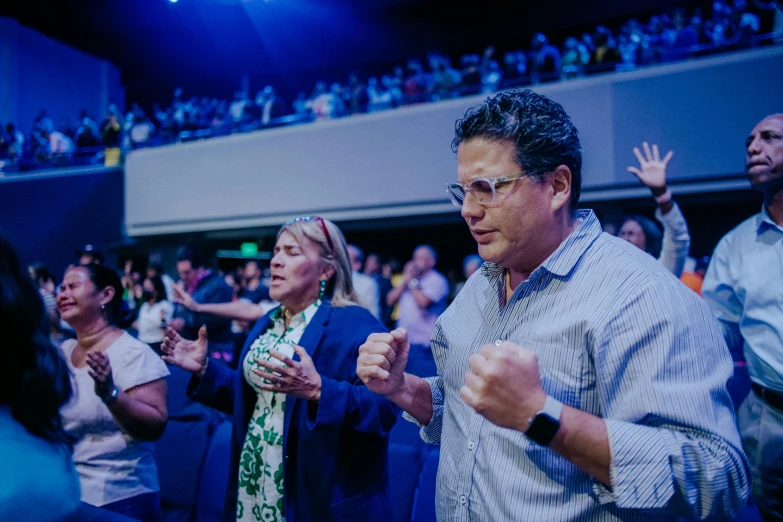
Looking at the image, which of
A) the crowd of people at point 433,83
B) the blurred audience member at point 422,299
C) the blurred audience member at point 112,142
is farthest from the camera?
the blurred audience member at point 112,142

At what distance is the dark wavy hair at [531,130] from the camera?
3.53 feet

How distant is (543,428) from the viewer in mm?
861

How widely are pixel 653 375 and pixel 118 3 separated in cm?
1392

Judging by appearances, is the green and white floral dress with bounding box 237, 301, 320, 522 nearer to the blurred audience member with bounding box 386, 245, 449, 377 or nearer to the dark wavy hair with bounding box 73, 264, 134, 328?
the dark wavy hair with bounding box 73, 264, 134, 328

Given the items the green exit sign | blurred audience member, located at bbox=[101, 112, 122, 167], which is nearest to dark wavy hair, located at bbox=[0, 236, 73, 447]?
the green exit sign

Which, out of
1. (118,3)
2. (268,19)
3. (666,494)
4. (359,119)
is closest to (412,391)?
(666,494)

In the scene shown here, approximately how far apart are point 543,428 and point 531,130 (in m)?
0.57

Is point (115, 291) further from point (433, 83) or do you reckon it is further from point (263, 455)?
point (433, 83)

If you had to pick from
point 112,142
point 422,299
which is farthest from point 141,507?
point 112,142

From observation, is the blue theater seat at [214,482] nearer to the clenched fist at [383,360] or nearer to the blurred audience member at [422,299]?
the clenched fist at [383,360]

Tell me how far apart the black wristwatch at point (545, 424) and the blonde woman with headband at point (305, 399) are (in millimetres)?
775

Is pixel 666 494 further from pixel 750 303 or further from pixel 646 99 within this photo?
pixel 646 99

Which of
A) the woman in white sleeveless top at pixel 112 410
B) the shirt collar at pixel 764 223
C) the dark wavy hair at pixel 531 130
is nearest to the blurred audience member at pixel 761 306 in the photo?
the shirt collar at pixel 764 223

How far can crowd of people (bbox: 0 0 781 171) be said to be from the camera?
6.59 meters
